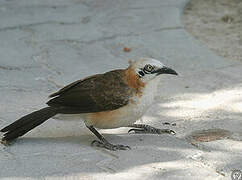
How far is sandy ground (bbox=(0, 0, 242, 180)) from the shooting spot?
171 inches

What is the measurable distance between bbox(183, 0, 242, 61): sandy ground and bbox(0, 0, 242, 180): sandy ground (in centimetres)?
17

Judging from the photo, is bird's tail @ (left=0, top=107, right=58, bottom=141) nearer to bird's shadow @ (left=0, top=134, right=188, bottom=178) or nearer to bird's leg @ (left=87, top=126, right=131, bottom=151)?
bird's shadow @ (left=0, top=134, right=188, bottom=178)

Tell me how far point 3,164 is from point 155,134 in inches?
56.6

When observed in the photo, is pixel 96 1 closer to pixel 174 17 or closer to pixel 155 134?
pixel 174 17

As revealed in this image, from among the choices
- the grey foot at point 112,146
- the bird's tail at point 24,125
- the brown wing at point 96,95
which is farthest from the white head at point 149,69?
the bird's tail at point 24,125

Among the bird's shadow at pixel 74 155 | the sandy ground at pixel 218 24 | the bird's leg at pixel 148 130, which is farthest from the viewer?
the sandy ground at pixel 218 24

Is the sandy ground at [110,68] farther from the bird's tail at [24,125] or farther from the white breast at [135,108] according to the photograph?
the white breast at [135,108]

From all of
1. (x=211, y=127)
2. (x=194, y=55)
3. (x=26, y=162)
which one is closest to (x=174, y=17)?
(x=194, y=55)

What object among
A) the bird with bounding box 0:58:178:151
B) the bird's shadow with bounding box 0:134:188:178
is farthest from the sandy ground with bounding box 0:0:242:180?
the bird with bounding box 0:58:178:151

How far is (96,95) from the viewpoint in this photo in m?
4.73

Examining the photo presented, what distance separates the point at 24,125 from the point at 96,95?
0.66m

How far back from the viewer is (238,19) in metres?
8.44

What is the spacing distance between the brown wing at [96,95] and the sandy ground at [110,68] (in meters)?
0.35

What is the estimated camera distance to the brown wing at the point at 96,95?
15.3 ft
